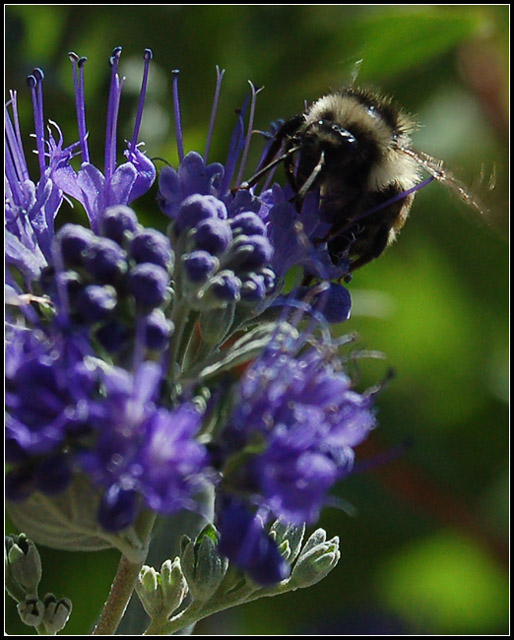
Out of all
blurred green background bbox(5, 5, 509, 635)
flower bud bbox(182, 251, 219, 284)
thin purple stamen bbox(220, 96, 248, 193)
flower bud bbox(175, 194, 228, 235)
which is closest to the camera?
flower bud bbox(182, 251, 219, 284)

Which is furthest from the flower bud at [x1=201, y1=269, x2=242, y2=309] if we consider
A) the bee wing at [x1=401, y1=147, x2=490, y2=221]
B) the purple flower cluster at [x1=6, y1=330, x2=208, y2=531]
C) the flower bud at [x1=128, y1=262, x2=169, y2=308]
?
the bee wing at [x1=401, y1=147, x2=490, y2=221]

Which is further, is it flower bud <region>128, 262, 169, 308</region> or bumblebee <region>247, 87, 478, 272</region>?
bumblebee <region>247, 87, 478, 272</region>

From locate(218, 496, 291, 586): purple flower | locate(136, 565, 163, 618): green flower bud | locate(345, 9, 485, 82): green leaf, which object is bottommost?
locate(136, 565, 163, 618): green flower bud

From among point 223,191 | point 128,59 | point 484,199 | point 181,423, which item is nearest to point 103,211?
point 223,191

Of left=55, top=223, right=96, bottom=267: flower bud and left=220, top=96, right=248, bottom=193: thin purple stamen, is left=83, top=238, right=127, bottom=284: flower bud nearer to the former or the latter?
left=55, top=223, right=96, bottom=267: flower bud

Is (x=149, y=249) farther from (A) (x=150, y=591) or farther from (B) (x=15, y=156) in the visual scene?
(A) (x=150, y=591)

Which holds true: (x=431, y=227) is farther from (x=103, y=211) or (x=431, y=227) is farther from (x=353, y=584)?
(x=103, y=211)
